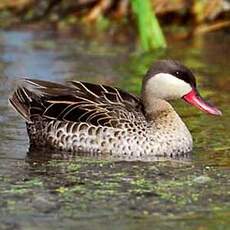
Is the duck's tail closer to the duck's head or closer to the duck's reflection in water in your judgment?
the duck's reflection in water

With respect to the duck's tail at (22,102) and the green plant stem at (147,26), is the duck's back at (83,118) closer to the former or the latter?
the duck's tail at (22,102)

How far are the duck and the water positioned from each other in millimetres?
195

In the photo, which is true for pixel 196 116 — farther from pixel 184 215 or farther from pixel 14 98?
pixel 184 215

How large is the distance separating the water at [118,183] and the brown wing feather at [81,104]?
1.04 ft

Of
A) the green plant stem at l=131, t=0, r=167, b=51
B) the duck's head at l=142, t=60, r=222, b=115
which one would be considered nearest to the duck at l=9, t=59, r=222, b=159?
the duck's head at l=142, t=60, r=222, b=115

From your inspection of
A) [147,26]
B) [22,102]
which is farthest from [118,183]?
[147,26]

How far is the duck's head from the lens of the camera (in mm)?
9992

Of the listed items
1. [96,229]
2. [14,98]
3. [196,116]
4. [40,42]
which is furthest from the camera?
[40,42]

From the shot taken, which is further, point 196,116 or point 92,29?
point 92,29

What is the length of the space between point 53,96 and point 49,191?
1993mm

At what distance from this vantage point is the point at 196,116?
450 inches

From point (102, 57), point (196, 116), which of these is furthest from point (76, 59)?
point (196, 116)

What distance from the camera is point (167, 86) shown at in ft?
33.0

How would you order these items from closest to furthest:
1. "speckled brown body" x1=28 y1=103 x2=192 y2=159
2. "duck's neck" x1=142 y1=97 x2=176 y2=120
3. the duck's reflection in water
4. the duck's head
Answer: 1. the duck's reflection in water
2. "speckled brown body" x1=28 y1=103 x2=192 y2=159
3. the duck's head
4. "duck's neck" x1=142 y1=97 x2=176 y2=120
